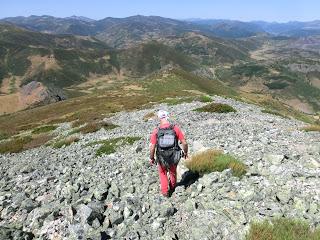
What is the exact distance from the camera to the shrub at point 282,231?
1120cm

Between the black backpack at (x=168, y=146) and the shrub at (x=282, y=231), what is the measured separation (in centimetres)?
377

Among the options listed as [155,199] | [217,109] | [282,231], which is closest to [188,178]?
[155,199]

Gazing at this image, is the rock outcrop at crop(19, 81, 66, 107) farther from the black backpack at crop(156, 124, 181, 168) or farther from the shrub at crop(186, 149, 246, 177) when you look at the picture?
the black backpack at crop(156, 124, 181, 168)

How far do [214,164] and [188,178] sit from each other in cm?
120

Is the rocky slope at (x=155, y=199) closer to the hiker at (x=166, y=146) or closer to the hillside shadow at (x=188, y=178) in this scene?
the hillside shadow at (x=188, y=178)

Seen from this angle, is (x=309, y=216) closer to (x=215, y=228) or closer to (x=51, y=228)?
(x=215, y=228)

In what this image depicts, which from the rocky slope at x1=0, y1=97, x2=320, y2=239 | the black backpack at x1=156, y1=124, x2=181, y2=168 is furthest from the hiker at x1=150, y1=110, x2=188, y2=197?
the rocky slope at x1=0, y1=97, x2=320, y2=239

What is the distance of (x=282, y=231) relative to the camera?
11375 millimetres

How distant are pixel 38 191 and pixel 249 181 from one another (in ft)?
26.4

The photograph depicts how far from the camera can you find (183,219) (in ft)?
43.1

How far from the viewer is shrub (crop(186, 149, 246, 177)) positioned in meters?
16.0

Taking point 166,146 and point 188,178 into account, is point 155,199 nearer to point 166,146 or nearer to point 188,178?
point 166,146

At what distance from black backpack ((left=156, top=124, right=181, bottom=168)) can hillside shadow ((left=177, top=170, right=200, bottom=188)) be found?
1567mm

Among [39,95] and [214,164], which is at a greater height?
[214,164]
